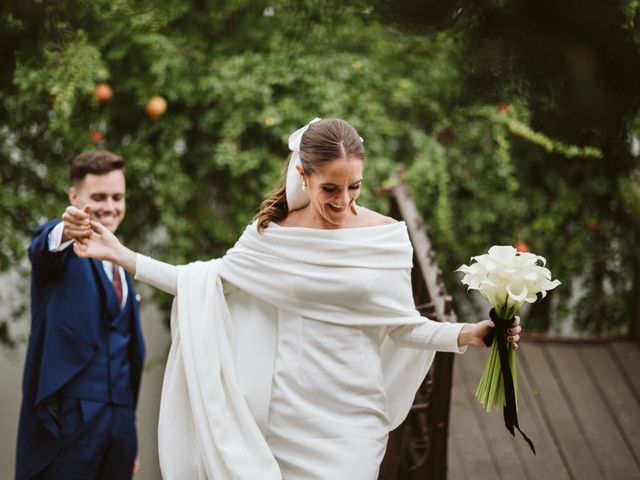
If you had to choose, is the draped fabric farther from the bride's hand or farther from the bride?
the bride's hand

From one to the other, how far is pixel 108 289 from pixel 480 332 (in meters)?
1.60

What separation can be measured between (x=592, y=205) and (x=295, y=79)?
2055 millimetres

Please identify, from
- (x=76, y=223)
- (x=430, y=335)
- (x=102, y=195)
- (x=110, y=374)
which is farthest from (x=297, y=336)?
(x=102, y=195)

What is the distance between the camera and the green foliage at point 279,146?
5.13 meters

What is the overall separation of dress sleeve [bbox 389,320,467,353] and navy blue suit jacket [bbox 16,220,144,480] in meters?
1.30

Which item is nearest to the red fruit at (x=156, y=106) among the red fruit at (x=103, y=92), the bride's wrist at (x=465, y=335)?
the red fruit at (x=103, y=92)

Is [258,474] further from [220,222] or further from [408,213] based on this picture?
[220,222]

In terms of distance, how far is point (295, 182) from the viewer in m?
2.67

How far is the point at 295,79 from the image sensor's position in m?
5.21

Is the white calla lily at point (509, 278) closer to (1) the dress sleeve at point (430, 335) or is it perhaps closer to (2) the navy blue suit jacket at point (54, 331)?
(1) the dress sleeve at point (430, 335)

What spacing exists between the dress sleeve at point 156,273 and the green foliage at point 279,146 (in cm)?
219

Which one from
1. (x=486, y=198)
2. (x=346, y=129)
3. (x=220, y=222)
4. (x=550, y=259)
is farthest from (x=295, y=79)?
(x=346, y=129)

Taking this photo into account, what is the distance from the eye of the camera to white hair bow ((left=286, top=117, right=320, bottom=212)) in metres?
2.65

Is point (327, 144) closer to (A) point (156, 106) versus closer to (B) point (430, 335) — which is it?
(B) point (430, 335)
